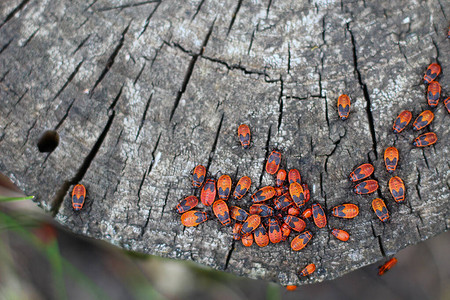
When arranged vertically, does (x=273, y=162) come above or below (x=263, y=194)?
above

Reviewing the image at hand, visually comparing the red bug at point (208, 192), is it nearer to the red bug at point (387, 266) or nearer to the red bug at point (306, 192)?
the red bug at point (306, 192)

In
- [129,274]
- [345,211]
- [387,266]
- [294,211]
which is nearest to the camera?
[345,211]

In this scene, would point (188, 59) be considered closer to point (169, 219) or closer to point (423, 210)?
point (169, 219)

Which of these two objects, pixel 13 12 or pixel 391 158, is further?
pixel 13 12

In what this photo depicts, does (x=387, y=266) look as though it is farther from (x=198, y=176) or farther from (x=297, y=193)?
(x=198, y=176)

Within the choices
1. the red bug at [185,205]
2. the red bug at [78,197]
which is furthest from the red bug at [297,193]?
the red bug at [78,197]

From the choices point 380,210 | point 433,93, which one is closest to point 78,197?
point 380,210
